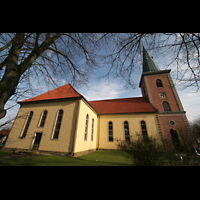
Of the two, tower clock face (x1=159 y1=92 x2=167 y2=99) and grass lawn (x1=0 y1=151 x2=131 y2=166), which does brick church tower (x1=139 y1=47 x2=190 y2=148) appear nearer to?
tower clock face (x1=159 y1=92 x2=167 y2=99)

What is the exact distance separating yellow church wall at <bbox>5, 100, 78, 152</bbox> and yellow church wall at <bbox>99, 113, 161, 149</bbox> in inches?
254

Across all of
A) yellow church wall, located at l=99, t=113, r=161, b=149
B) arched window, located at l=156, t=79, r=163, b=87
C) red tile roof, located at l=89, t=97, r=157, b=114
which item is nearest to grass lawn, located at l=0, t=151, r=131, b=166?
yellow church wall, located at l=99, t=113, r=161, b=149

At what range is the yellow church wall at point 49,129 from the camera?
856cm

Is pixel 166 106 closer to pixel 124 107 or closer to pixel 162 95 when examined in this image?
pixel 162 95

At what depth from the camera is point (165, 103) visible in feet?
50.9

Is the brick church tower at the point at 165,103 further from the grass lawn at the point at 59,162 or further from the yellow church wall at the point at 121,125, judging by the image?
the grass lawn at the point at 59,162

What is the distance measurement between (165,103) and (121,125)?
318 inches

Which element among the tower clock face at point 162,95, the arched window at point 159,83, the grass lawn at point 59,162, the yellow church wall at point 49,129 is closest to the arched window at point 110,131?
the yellow church wall at point 49,129

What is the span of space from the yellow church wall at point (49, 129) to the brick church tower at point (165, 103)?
1015 centimetres

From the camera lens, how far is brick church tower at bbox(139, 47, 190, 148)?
13035mm
